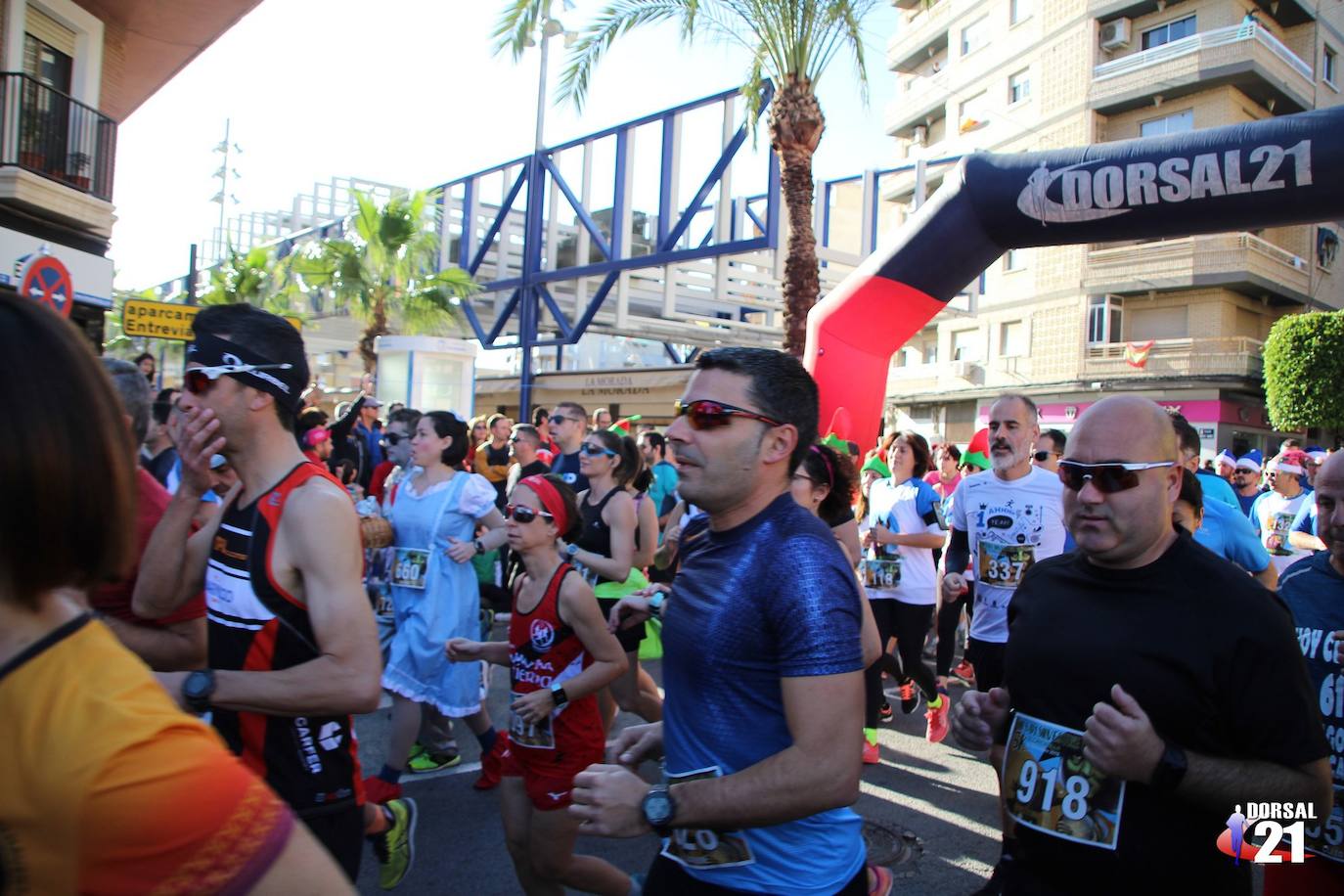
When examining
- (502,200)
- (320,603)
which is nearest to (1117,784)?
(320,603)

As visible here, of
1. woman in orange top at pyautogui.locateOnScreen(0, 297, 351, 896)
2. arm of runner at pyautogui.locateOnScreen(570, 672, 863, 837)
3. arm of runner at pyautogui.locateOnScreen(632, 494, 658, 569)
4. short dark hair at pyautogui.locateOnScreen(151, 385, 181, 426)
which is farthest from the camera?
short dark hair at pyautogui.locateOnScreen(151, 385, 181, 426)

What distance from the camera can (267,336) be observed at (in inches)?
102

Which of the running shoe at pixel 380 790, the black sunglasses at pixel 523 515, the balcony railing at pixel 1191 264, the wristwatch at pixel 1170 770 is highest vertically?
the balcony railing at pixel 1191 264

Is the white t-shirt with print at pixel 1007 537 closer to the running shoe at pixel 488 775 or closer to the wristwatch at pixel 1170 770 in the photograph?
the running shoe at pixel 488 775

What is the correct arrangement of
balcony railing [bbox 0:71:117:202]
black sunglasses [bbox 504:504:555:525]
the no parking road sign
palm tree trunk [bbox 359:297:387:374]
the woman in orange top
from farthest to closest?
palm tree trunk [bbox 359:297:387:374] < balcony railing [bbox 0:71:117:202] < the no parking road sign < black sunglasses [bbox 504:504:555:525] < the woman in orange top

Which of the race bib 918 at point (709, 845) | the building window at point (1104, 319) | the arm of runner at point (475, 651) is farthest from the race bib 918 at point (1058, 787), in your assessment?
the building window at point (1104, 319)

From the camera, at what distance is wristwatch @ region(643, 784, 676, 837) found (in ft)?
5.95

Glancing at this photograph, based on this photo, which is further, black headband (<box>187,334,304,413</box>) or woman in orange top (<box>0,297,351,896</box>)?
black headband (<box>187,334,304,413</box>)

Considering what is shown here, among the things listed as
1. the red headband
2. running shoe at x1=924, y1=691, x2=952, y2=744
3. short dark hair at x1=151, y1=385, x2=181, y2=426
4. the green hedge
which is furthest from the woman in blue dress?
the green hedge

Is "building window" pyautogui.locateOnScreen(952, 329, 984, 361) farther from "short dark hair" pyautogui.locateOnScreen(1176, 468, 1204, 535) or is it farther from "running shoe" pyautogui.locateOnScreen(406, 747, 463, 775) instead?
"running shoe" pyautogui.locateOnScreen(406, 747, 463, 775)

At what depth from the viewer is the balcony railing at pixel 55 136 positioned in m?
14.0

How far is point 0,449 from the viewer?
106cm

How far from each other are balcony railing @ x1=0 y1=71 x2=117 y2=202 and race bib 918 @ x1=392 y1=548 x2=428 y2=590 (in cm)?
1307

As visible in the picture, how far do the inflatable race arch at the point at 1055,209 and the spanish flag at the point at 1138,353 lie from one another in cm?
2476
